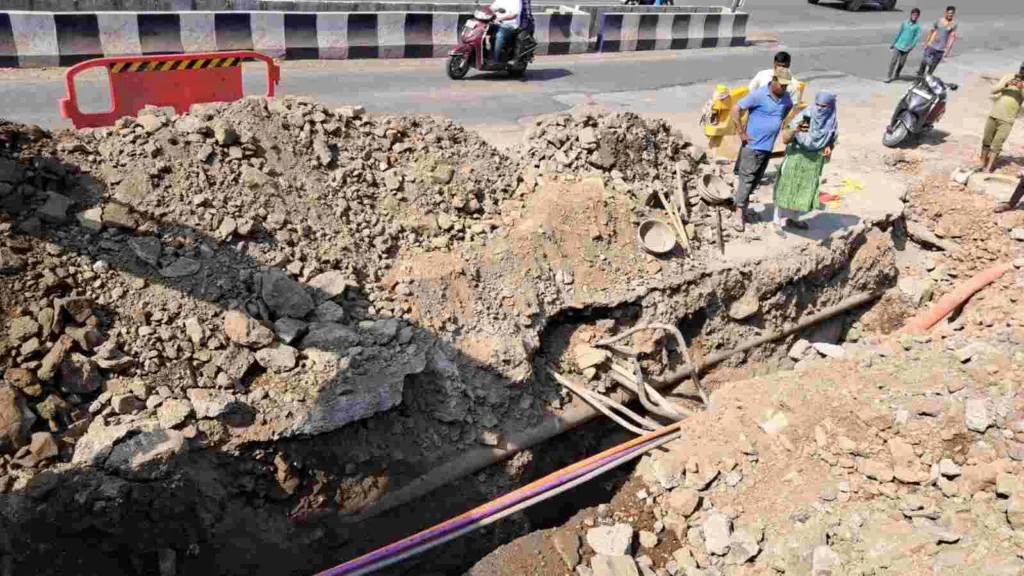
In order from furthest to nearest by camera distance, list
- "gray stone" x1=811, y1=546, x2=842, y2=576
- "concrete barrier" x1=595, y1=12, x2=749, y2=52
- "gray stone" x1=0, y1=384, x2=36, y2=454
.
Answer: "concrete barrier" x1=595, y1=12, x2=749, y2=52 < "gray stone" x1=811, y1=546, x2=842, y2=576 < "gray stone" x1=0, y1=384, x2=36, y2=454

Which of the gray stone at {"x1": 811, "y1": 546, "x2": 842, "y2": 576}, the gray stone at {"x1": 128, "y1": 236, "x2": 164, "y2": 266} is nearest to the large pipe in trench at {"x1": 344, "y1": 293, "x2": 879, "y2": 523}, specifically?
the gray stone at {"x1": 811, "y1": 546, "x2": 842, "y2": 576}

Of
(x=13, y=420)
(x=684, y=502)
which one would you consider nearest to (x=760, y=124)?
(x=684, y=502)

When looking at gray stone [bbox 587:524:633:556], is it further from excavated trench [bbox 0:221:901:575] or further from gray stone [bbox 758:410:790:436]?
gray stone [bbox 758:410:790:436]

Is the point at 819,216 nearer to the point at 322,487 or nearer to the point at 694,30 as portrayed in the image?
the point at 322,487

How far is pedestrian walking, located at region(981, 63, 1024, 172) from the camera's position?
31.5 ft

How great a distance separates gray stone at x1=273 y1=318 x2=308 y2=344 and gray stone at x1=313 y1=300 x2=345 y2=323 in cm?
16

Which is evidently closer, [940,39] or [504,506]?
[504,506]

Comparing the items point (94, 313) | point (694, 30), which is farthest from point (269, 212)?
point (694, 30)

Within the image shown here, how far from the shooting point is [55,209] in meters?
5.00

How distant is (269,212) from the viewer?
5758 millimetres

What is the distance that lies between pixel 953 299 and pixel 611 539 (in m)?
4.71

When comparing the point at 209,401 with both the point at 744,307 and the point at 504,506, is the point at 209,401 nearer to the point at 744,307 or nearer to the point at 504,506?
the point at 504,506

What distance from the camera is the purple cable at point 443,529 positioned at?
4.73 meters

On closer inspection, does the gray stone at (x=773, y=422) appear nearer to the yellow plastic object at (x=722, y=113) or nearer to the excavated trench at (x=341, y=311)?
the excavated trench at (x=341, y=311)
